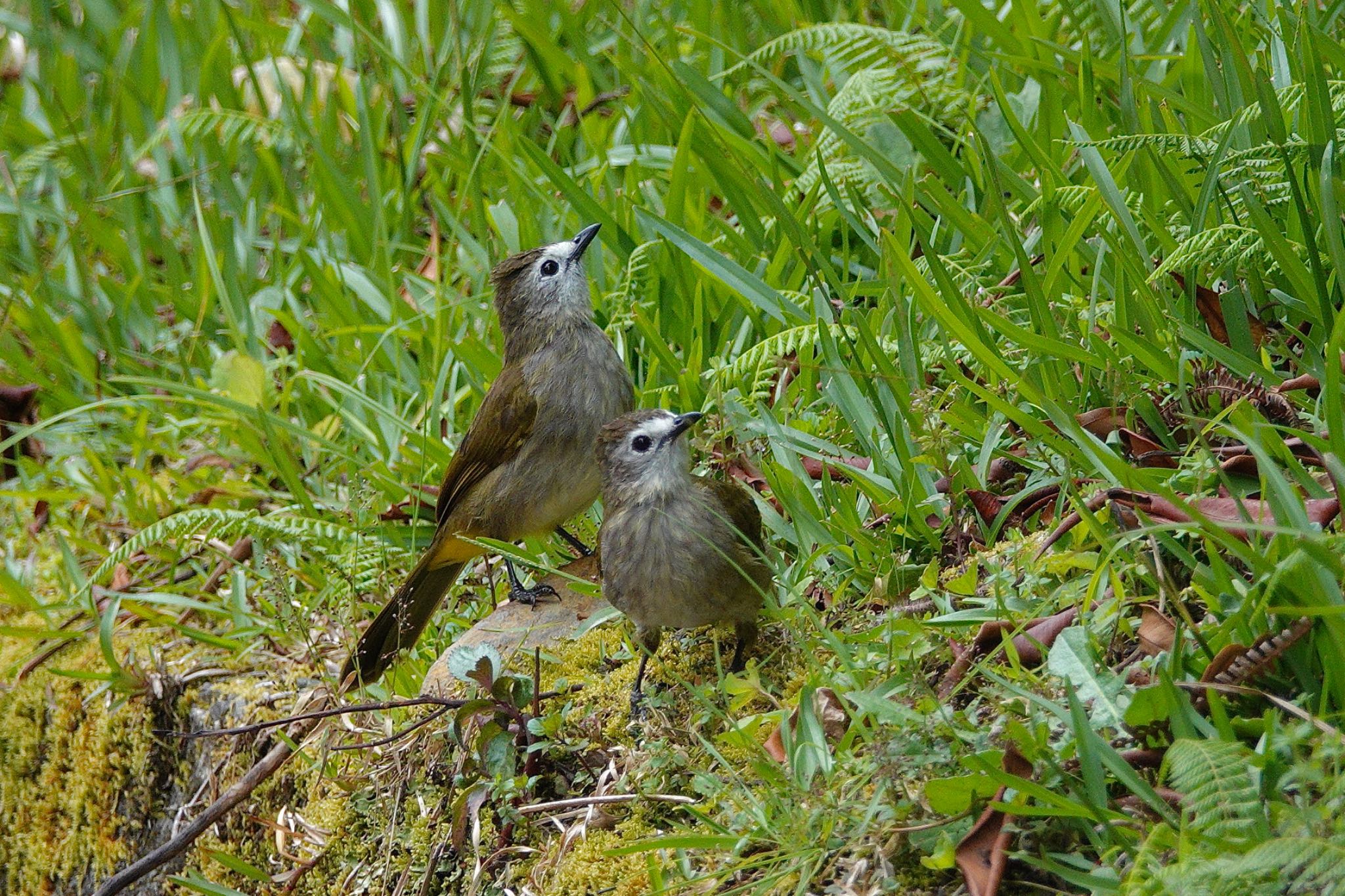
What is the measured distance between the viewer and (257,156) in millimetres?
7293

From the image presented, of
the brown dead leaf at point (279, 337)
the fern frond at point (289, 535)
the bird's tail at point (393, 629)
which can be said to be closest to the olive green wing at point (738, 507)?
the bird's tail at point (393, 629)

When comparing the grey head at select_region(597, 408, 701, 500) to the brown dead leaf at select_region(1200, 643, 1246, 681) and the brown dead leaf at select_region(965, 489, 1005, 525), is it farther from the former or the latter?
the brown dead leaf at select_region(1200, 643, 1246, 681)

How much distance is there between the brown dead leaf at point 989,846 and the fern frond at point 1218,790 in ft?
1.15

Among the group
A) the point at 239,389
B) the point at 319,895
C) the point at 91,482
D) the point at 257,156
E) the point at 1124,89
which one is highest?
the point at 1124,89

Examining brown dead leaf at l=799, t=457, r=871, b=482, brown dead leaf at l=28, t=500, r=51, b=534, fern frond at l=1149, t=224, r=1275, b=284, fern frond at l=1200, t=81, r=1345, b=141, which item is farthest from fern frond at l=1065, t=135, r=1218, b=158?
brown dead leaf at l=28, t=500, r=51, b=534

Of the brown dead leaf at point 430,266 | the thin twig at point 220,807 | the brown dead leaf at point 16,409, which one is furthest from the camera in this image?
the brown dead leaf at point 16,409

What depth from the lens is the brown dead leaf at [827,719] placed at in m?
2.99

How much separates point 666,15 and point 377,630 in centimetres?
386

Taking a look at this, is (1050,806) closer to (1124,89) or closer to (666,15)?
(1124,89)

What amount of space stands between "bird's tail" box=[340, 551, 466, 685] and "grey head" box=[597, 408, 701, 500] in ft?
2.69

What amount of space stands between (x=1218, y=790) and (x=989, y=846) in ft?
1.53

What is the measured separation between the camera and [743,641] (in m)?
3.53

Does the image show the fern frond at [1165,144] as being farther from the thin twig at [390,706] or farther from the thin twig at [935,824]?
the thin twig at [390,706]

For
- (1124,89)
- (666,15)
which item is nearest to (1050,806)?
(1124,89)
